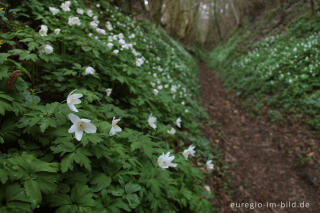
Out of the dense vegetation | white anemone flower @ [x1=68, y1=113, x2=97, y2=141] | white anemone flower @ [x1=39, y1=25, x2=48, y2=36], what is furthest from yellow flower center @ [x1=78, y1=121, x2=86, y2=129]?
the dense vegetation

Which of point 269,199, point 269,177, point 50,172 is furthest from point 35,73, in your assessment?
point 269,177

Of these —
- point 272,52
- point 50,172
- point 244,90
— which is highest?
point 272,52

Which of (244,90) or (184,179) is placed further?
(244,90)

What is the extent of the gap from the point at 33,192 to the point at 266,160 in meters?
4.55

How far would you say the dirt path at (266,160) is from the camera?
129 inches

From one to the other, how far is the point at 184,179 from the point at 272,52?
8405mm

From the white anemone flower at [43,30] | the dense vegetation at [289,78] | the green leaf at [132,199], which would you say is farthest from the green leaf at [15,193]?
the dense vegetation at [289,78]

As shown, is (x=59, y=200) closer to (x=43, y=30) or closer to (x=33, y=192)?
(x=33, y=192)

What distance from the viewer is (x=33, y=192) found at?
1.02 m

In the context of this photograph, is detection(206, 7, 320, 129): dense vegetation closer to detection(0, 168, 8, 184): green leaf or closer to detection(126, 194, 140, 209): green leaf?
detection(126, 194, 140, 209): green leaf

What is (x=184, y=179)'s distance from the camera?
2.21m

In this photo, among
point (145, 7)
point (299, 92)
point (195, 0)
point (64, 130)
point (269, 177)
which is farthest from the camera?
point (195, 0)

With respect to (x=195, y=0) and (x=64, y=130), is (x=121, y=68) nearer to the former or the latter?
(x=64, y=130)

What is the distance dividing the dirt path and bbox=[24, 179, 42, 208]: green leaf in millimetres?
2896
